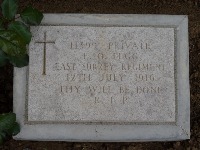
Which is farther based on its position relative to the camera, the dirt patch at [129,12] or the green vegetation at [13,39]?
the dirt patch at [129,12]

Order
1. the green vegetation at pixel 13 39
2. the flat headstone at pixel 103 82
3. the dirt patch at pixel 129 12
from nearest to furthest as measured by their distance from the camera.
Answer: the green vegetation at pixel 13 39 < the flat headstone at pixel 103 82 < the dirt patch at pixel 129 12

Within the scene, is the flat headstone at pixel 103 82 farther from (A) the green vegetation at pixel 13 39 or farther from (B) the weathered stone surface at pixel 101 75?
(A) the green vegetation at pixel 13 39

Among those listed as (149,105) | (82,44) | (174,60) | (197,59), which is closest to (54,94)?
(82,44)

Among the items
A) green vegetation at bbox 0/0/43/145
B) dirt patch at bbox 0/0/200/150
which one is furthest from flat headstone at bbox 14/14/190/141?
dirt patch at bbox 0/0/200/150

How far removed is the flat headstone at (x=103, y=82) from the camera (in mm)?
2658

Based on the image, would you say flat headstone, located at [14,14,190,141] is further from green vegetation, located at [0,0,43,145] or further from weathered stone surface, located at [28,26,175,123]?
green vegetation, located at [0,0,43,145]

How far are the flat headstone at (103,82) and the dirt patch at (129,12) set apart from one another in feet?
0.99

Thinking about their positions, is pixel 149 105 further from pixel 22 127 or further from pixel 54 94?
pixel 22 127

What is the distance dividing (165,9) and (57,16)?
0.99 metres

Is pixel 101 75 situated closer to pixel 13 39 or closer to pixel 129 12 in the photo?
pixel 13 39

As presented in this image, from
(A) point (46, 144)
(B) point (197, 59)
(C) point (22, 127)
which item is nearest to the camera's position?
(C) point (22, 127)

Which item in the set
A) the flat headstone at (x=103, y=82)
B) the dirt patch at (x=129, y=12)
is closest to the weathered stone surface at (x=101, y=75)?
the flat headstone at (x=103, y=82)

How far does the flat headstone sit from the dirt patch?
0.99 ft

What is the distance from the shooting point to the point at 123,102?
106 inches
